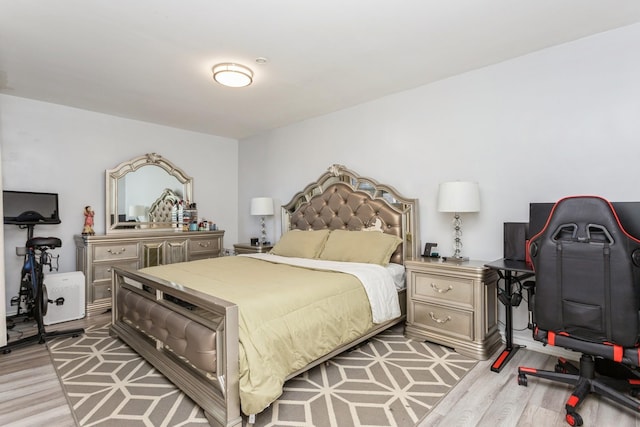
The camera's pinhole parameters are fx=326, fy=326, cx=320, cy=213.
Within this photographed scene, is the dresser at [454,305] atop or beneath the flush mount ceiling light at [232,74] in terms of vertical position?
beneath

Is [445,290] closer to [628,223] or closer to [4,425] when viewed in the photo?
[628,223]

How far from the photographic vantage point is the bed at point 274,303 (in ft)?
5.77

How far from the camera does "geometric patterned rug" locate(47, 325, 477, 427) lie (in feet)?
6.02

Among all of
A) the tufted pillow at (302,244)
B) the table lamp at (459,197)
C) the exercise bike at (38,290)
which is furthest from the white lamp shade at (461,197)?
the exercise bike at (38,290)

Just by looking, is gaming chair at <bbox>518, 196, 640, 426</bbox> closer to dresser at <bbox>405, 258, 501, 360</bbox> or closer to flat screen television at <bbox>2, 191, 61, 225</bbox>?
dresser at <bbox>405, 258, 501, 360</bbox>

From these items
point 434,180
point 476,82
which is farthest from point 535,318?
point 476,82

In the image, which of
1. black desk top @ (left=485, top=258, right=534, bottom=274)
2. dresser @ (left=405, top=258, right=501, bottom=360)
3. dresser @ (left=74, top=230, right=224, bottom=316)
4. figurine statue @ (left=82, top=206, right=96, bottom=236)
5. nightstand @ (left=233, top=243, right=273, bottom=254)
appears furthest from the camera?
nightstand @ (left=233, top=243, right=273, bottom=254)

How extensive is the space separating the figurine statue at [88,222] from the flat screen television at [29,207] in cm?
29

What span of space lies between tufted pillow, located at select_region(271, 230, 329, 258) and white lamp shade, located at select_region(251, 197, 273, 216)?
839 mm

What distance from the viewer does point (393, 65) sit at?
2.90 metres

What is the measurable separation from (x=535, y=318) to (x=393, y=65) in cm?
226

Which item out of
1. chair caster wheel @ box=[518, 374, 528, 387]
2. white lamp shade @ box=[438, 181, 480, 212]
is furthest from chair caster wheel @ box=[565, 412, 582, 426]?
white lamp shade @ box=[438, 181, 480, 212]

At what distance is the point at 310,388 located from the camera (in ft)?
7.03

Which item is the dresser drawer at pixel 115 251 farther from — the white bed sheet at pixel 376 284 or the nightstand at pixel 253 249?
the white bed sheet at pixel 376 284
